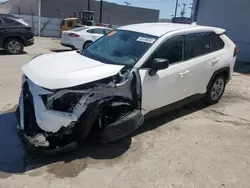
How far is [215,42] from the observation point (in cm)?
555

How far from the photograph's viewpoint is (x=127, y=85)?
377cm

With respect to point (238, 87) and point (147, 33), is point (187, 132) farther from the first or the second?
point (238, 87)

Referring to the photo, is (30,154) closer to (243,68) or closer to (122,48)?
(122,48)

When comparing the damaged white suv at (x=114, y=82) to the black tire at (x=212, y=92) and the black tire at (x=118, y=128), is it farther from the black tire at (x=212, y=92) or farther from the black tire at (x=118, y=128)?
the black tire at (x=212, y=92)

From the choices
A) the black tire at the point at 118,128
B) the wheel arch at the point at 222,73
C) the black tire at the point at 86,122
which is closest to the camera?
the black tire at the point at 86,122

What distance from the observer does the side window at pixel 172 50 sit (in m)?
4.31

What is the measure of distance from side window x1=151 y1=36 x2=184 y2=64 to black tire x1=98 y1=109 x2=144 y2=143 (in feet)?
3.52

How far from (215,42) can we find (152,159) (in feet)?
9.99

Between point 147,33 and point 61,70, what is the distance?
1.69 m

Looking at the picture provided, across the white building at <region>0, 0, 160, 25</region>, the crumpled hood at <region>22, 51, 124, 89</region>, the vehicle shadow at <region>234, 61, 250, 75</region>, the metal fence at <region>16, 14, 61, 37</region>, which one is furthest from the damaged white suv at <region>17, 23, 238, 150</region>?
the white building at <region>0, 0, 160, 25</region>

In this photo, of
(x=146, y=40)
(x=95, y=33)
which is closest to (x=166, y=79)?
(x=146, y=40)

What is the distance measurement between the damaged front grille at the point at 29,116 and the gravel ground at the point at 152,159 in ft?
1.27

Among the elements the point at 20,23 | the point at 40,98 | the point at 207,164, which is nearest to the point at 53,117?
the point at 40,98

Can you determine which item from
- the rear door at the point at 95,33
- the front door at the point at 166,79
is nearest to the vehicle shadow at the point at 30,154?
the front door at the point at 166,79
